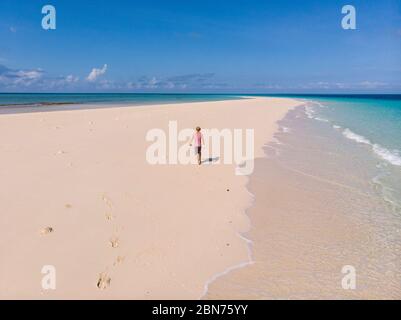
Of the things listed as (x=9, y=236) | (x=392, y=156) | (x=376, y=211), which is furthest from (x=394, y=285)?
(x=392, y=156)

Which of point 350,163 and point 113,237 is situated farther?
point 350,163

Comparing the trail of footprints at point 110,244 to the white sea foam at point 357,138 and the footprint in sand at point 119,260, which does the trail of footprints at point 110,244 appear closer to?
the footprint in sand at point 119,260

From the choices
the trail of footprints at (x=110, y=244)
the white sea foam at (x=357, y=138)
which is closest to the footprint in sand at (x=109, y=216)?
the trail of footprints at (x=110, y=244)

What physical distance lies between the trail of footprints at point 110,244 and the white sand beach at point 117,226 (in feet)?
0.05

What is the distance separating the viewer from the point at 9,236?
5543 millimetres

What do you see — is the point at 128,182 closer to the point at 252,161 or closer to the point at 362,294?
the point at 252,161

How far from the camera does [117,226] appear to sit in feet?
20.2

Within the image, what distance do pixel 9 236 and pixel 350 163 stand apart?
37.4 feet

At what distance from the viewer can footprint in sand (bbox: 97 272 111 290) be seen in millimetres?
4423

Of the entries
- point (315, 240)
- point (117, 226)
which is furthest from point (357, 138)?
point (117, 226)

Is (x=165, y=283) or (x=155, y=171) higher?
(x=155, y=171)

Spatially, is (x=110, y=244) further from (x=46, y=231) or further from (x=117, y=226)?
(x=46, y=231)
